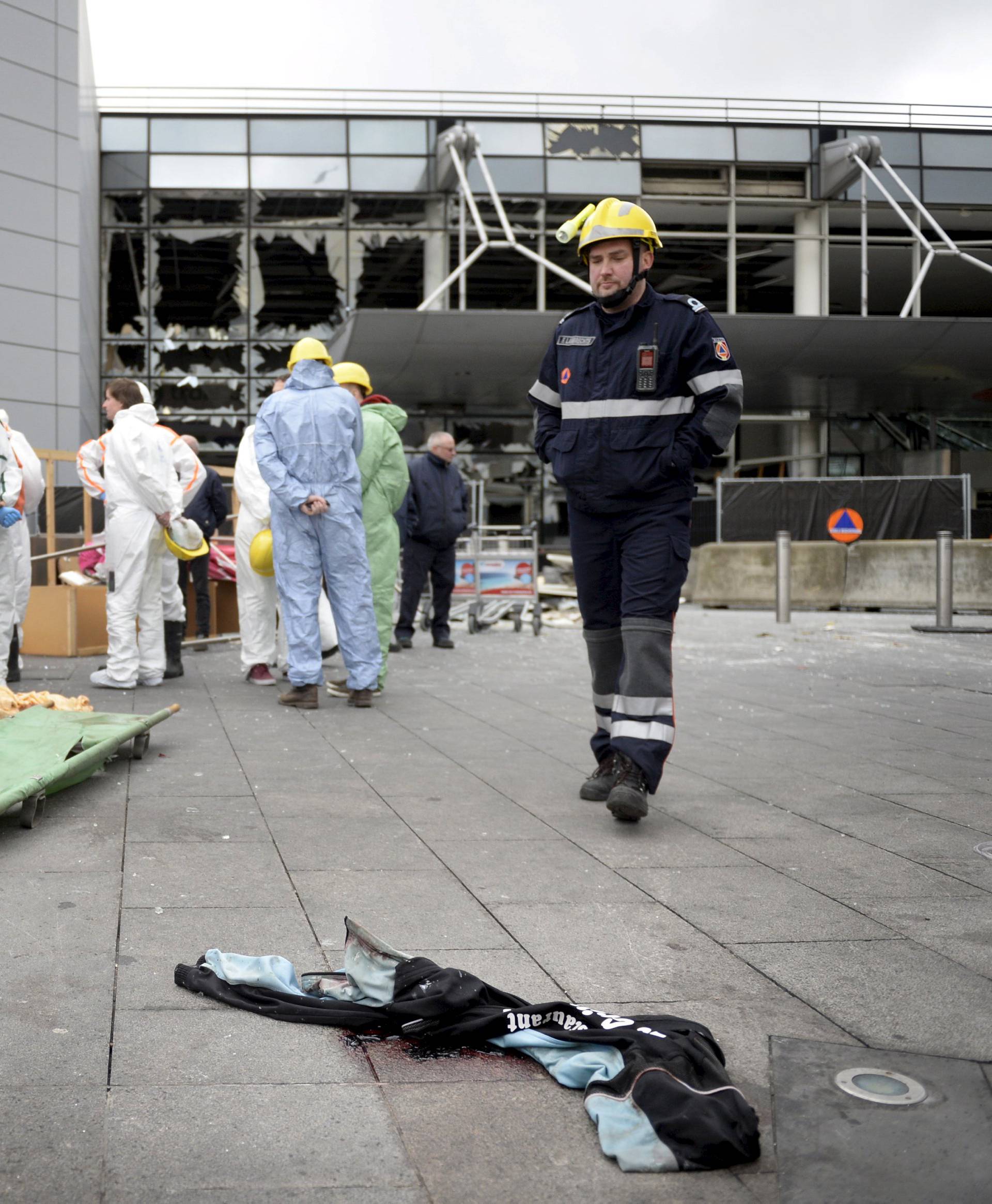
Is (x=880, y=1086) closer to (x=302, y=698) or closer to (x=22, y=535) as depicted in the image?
(x=302, y=698)

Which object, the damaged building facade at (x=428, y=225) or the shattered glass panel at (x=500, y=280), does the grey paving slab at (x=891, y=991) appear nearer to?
the damaged building facade at (x=428, y=225)

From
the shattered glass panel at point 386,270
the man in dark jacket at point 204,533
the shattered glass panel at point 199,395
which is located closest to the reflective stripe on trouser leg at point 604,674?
the man in dark jacket at point 204,533

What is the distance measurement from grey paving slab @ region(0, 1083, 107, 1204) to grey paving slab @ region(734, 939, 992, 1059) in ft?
4.79

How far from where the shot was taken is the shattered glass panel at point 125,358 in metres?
28.4

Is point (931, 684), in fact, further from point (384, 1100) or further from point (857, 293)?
point (857, 293)

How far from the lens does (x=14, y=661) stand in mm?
9180

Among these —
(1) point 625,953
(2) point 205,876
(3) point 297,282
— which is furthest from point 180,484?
(3) point 297,282

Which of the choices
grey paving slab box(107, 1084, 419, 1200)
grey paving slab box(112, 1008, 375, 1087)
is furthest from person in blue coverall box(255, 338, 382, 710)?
grey paving slab box(107, 1084, 419, 1200)

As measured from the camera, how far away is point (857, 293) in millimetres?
32500

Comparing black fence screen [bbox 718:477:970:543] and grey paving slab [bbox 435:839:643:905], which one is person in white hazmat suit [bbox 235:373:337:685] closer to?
grey paving slab [bbox 435:839:643:905]

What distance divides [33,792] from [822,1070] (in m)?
2.84

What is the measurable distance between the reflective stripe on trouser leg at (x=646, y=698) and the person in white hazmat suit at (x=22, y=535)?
4.97 m

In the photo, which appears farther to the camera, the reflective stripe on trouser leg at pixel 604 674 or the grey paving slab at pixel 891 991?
the reflective stripe on trouser leg at pixel 604 674

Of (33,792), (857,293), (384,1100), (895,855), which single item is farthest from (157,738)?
(857,293)
